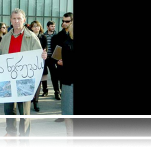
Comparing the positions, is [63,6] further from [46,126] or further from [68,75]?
[68,75]

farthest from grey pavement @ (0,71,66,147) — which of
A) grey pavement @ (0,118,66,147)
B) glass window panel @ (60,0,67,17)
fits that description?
glass window panel @ (60,0,67,17)

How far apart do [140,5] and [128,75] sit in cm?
55

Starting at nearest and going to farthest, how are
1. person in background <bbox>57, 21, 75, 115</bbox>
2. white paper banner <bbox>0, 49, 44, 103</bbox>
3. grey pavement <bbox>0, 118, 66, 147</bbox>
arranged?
person in background <bbox>57, 21, 75, 115</bbox> → white paper banner <bbox>0, 49, 44, 103</bbox> → grey pavement <bbox>0, 118, 66, 147</bbox>

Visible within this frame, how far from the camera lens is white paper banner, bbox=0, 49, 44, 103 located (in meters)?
4.05

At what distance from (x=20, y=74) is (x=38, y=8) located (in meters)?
18.1

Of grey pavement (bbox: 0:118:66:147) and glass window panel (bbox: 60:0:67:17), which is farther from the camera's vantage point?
glass window panel (bbox: 60:0:67:17)

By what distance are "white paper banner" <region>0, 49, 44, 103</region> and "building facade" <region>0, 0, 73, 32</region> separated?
17.5m

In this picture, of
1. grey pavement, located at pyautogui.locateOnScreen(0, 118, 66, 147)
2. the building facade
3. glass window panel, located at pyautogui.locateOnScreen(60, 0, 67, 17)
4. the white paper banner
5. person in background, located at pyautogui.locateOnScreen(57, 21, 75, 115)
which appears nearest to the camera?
person in background, located at pyautogui.locateOnScreen(57, 21, 75, 115)

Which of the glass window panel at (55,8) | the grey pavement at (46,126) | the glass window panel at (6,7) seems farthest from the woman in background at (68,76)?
the glass window panel at (6,7)

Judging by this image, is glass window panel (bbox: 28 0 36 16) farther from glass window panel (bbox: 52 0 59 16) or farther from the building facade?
glass window panel (bbox: 52 0 59 16)

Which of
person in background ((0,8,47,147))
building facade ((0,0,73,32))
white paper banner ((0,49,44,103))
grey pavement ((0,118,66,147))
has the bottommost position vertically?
grey pavement ((0,118,66,147))

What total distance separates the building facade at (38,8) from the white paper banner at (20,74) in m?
17.5

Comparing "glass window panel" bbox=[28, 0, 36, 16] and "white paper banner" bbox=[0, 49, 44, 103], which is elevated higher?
"glass window panel" bbox=[28, 0, 36, 16]

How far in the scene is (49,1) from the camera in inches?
852
